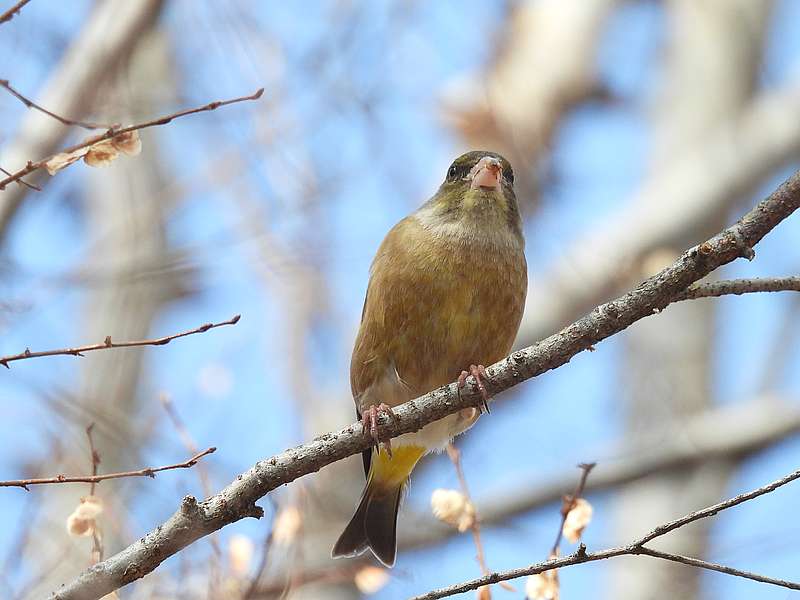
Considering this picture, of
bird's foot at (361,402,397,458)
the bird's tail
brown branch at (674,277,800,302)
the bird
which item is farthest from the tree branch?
brown branch at (674,277,800,302)

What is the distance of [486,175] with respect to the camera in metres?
4.72

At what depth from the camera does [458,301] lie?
14.1 feet

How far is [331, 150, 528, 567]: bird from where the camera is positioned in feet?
14.1

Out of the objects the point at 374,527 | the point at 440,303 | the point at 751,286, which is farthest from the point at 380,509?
the point at 751,286

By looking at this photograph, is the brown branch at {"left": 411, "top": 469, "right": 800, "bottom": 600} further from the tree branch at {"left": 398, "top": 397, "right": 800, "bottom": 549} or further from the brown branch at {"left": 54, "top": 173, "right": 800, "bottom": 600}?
the tree branch at {"left": 398, "top": 397, "right": 800, "bottom": 549}

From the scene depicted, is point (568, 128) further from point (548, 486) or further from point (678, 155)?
point (548, 486)

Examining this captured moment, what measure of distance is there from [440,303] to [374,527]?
1229mm

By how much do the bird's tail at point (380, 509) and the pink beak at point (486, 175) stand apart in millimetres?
1221

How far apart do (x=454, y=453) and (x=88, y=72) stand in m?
2.59

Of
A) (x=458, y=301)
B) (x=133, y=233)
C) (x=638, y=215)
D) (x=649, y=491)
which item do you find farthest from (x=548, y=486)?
(x=458, y=301)

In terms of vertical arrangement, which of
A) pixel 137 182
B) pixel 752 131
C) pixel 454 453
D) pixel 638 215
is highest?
pixel 137 182

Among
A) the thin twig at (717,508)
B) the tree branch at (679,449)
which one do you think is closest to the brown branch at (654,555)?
the thin twig at (717,508)

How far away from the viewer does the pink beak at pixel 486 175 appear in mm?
4719

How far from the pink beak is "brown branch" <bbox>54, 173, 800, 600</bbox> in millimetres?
1668
